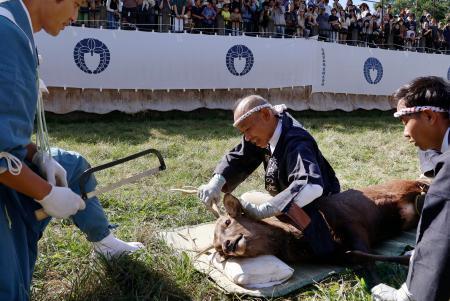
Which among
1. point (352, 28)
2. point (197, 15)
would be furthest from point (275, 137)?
point (352, 28)

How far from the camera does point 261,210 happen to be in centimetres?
285

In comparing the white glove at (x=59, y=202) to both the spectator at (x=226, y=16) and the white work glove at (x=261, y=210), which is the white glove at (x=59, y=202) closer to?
the white work glove at (x=261, y=210)

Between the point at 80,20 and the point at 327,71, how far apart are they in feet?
19.5

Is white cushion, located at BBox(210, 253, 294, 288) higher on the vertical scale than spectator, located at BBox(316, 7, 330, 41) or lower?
lower

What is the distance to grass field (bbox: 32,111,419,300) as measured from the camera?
106 inches

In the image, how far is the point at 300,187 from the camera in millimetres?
2754

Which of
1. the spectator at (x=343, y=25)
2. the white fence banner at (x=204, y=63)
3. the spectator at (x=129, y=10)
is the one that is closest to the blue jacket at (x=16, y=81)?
the white fence banner at (x=204, y=63)

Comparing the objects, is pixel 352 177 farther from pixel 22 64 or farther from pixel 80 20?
pixel 80 20

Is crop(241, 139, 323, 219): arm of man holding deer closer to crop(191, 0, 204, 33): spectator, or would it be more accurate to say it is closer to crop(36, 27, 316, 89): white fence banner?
crop(36, 27, 316, 89): white fence banner

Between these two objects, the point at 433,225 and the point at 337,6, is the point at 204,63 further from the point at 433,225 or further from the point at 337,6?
the point at 433,225

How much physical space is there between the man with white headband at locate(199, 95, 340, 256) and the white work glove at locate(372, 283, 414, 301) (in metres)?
0.57

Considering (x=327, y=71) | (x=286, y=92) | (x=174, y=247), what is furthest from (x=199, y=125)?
(x=174, y=247)

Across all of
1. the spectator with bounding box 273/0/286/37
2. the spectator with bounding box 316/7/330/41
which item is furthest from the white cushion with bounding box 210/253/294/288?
the spectator with bounding box 316/7/330/41

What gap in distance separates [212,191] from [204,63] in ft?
23.9
